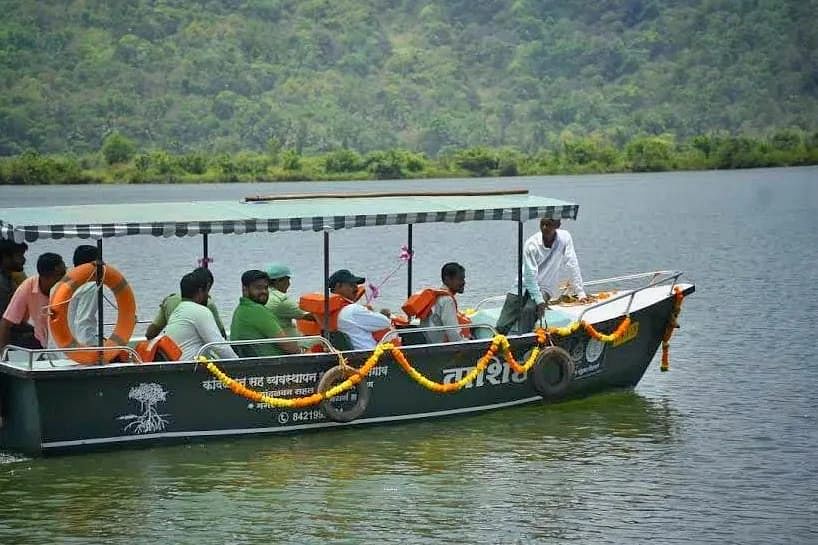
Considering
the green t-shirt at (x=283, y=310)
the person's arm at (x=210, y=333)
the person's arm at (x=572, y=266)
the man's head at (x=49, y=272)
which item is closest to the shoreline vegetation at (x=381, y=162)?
the person's arm at (x=572, y=266)

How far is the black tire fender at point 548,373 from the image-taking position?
46.9ft

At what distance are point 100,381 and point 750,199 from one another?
44288 millimetres

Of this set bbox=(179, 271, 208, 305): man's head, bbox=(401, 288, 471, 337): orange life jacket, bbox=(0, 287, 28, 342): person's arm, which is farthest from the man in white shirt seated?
bbox=(0, 287, 28, 342): person's arm

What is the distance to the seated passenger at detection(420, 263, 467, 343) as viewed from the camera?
45.5ft

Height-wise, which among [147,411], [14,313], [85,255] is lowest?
[147,411]

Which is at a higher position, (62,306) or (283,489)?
(62,306)

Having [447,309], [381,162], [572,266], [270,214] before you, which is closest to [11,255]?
[270,214]

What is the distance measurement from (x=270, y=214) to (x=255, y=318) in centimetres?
83

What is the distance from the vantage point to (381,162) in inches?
2709

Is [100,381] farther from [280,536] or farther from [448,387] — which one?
[448,387]

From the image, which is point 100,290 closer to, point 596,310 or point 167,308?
point 167,308

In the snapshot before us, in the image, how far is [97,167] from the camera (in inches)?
2781

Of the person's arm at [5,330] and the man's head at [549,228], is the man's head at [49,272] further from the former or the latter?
the man's head at [549,228]

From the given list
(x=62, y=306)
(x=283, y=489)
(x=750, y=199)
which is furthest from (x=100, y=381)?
(x=750, y=199)
